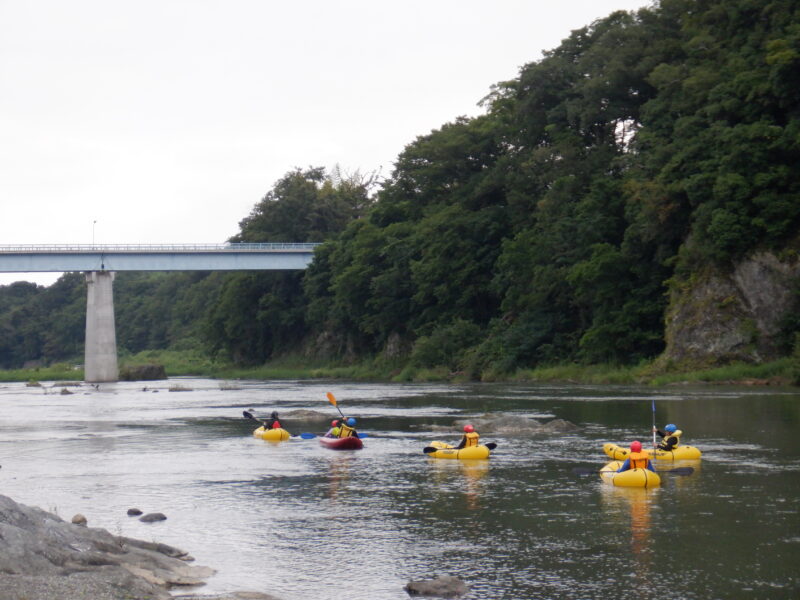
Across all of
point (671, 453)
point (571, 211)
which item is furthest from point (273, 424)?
point (571, 211)

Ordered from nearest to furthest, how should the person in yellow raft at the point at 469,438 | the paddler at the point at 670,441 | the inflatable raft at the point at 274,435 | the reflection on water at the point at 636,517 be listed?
the reflection on water at the point at 636,517, the paddler at the point at 670,441, the person in yellow raft at the point at 469,438, the inflatable raft at the point at 274,435

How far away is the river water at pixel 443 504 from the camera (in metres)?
13.2

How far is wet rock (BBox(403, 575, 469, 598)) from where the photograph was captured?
1219cm

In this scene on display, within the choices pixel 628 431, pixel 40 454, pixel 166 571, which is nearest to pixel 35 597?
pixel 166 571

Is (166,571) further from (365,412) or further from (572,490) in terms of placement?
(365,412)

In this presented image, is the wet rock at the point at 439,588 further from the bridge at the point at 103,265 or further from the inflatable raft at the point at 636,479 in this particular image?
the bridge at the point at 103,265

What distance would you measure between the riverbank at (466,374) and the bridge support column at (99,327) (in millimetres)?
7061

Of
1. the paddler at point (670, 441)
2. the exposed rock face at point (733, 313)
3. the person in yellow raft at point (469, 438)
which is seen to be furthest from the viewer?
the exposed rock face at point (733, 313)

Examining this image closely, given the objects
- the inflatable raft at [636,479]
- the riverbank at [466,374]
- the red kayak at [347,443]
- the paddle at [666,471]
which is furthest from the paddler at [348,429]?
the riverbank at [466,374]

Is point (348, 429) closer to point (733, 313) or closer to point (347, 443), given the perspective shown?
point (347, 443)

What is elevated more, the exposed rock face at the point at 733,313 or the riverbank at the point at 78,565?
the exposed rock face at the point at 733,313

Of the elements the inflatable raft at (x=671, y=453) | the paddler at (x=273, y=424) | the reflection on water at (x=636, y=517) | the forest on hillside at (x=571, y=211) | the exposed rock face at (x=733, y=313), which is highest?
the forest on hillside at (x=571, y=211)

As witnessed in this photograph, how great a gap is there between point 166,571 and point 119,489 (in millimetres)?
8358

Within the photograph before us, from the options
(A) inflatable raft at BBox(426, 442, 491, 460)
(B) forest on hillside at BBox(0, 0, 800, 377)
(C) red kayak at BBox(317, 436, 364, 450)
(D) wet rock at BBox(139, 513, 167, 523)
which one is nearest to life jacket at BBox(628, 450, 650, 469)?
(A) inflatable raft at BBox(426, 442, 491, 460)
